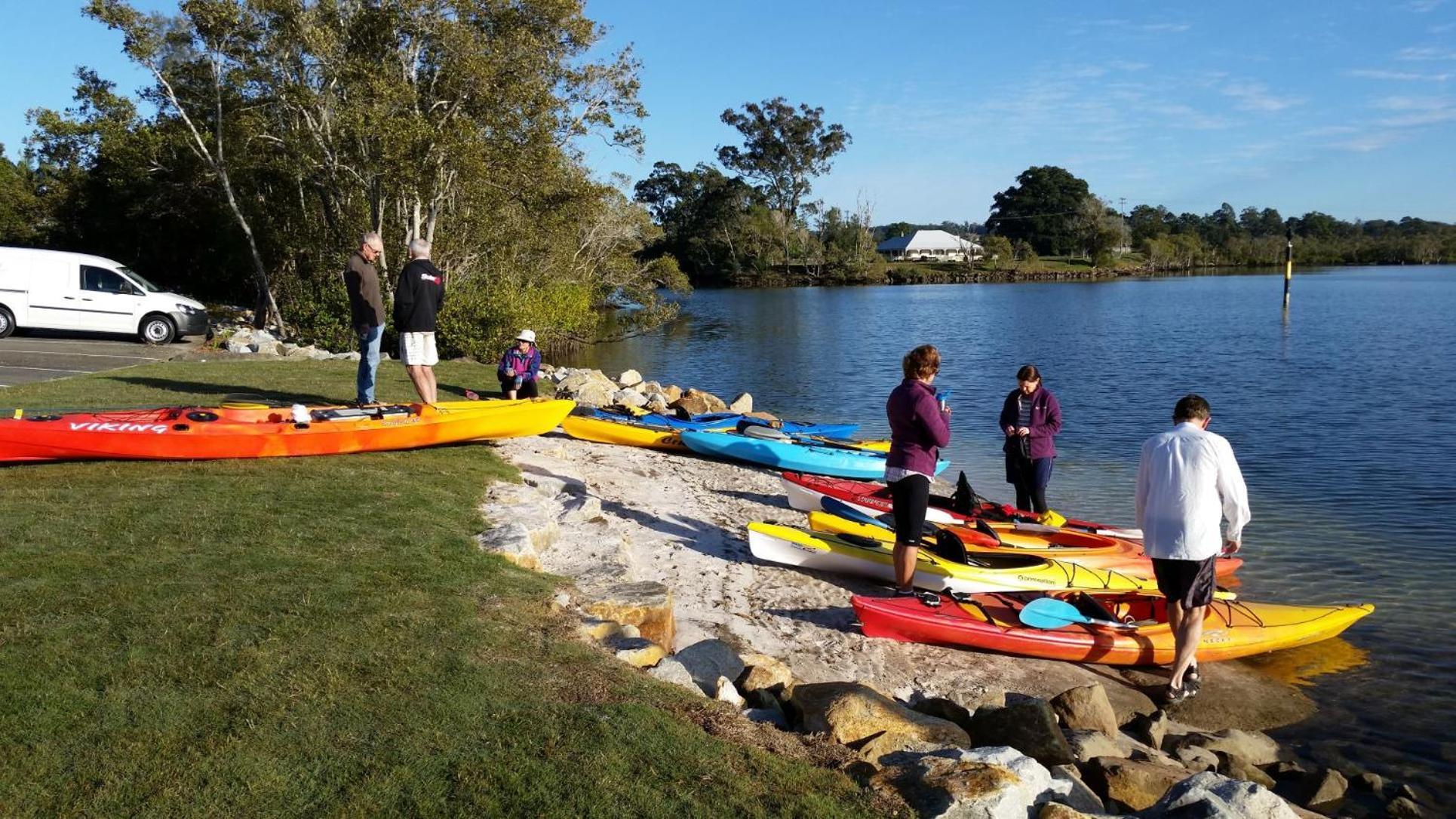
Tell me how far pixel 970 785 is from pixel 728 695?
1.84 metres

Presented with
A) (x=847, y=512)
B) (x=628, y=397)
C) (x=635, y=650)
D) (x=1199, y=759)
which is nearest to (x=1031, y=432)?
(x=847, y=512)

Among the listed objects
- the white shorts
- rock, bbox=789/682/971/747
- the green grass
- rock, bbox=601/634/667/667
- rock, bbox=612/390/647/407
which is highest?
the white shorts

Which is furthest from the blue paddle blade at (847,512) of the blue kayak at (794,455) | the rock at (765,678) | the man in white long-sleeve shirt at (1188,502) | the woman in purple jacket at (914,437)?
the rock at (765,678)

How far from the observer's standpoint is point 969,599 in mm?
8547

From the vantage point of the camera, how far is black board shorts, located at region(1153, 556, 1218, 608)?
22.4ft

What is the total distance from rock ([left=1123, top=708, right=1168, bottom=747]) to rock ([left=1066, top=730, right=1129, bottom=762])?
61 cm

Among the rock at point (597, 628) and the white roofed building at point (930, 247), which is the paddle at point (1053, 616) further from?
the white roofed building at point (930, 247)

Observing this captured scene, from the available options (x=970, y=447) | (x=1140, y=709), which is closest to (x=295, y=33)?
(x=970, y=447)

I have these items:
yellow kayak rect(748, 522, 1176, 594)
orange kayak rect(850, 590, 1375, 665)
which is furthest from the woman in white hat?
orange kayak rect(850, 590, 1375, 665)

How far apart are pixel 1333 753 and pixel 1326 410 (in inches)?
647

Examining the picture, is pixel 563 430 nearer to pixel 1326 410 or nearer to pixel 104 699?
pixel 104 699

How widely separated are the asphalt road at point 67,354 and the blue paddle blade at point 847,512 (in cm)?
1217

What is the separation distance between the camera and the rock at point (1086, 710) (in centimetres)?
665

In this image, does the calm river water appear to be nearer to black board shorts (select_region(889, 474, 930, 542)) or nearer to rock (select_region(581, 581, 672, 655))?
black board shorts (select_region(889, 474, 930, 542))
